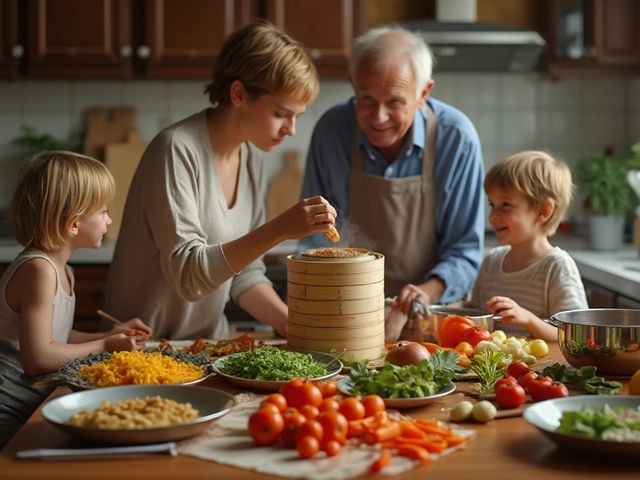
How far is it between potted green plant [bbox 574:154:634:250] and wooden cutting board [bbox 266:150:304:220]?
145 centimetres

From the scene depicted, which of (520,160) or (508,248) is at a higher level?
(520,160)

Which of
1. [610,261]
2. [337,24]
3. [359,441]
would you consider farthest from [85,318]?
[359,441]

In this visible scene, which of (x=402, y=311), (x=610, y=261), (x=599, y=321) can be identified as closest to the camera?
(x=599, y=321)

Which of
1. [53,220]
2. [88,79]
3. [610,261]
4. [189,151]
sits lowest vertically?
[610,261]

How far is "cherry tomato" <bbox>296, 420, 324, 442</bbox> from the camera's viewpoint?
1393 millimetres

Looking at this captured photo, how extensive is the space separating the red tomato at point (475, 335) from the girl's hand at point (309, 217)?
16.4 inches

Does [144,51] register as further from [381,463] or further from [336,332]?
[381,463]

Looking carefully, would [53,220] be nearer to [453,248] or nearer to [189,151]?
[189,151]

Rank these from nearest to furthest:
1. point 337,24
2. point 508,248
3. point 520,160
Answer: point 520,160 < point 508,248 < point 337,24

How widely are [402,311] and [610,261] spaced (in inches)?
74.8

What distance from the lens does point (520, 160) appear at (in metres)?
2.61

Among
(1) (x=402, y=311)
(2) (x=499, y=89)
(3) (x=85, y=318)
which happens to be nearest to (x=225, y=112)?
(1) (x=402, y=311)

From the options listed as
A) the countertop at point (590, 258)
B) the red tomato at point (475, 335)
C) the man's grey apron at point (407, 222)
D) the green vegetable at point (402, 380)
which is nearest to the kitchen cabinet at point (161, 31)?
the countertop at point (590, 258)

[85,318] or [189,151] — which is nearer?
[189,151]
